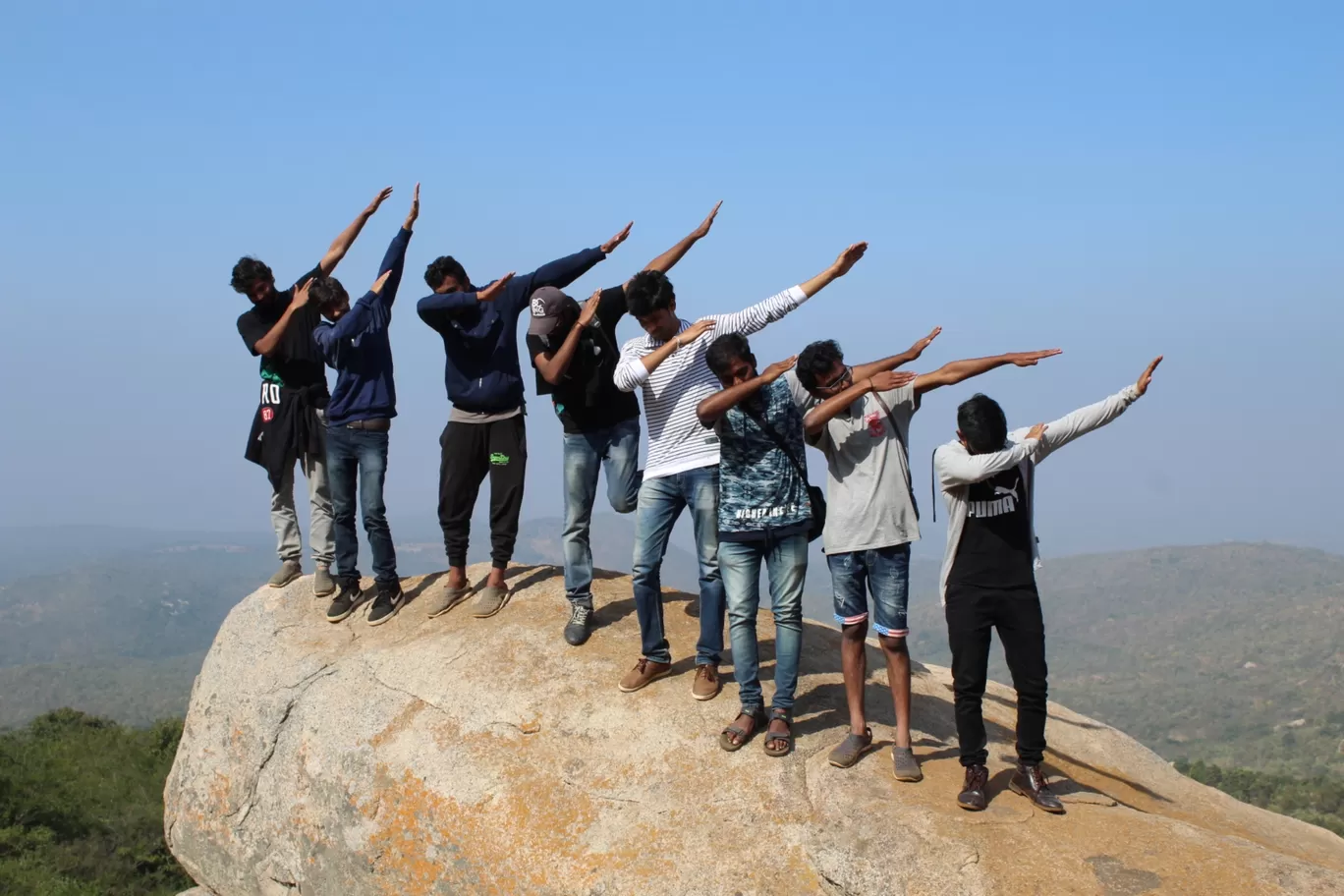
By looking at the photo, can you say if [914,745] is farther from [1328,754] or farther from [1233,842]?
[1328,754]

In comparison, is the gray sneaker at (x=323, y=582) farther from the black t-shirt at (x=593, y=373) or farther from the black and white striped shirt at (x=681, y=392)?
the black and white striped shirt at (x=681, y=392)

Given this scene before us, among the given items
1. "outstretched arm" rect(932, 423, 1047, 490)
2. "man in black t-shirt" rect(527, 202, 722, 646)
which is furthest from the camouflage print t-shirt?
"man in black t-shirt" rect(527, 202, 722, 646)

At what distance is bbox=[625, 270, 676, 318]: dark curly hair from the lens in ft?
24.7

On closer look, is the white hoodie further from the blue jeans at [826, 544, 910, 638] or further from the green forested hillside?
the green forested hillside

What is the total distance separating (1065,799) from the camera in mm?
6895

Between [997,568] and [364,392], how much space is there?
567 centimetres

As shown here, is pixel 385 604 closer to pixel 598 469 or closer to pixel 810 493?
pixel 598 469

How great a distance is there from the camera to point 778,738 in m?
7.23

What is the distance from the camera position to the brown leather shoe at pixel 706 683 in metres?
7.88

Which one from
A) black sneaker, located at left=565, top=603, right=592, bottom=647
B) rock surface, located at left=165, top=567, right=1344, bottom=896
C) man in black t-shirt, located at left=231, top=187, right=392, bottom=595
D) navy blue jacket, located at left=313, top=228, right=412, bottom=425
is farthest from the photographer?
man in black t-shirt, located at left=231, top=187, right=392, bottom=595

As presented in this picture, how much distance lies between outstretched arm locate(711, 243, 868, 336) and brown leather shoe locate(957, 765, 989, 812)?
125 inches

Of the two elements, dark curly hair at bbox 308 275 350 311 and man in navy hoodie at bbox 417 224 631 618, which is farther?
dark curly hair at bbox 308 275 350 311

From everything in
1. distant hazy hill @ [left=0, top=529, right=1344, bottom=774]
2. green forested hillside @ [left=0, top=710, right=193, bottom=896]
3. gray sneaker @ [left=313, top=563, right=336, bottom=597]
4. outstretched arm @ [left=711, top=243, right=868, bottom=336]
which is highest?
outstretched arm @ [left=711, top=243, right=868, bottom=336]

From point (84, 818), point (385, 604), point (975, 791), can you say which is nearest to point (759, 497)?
point (975, 791)
